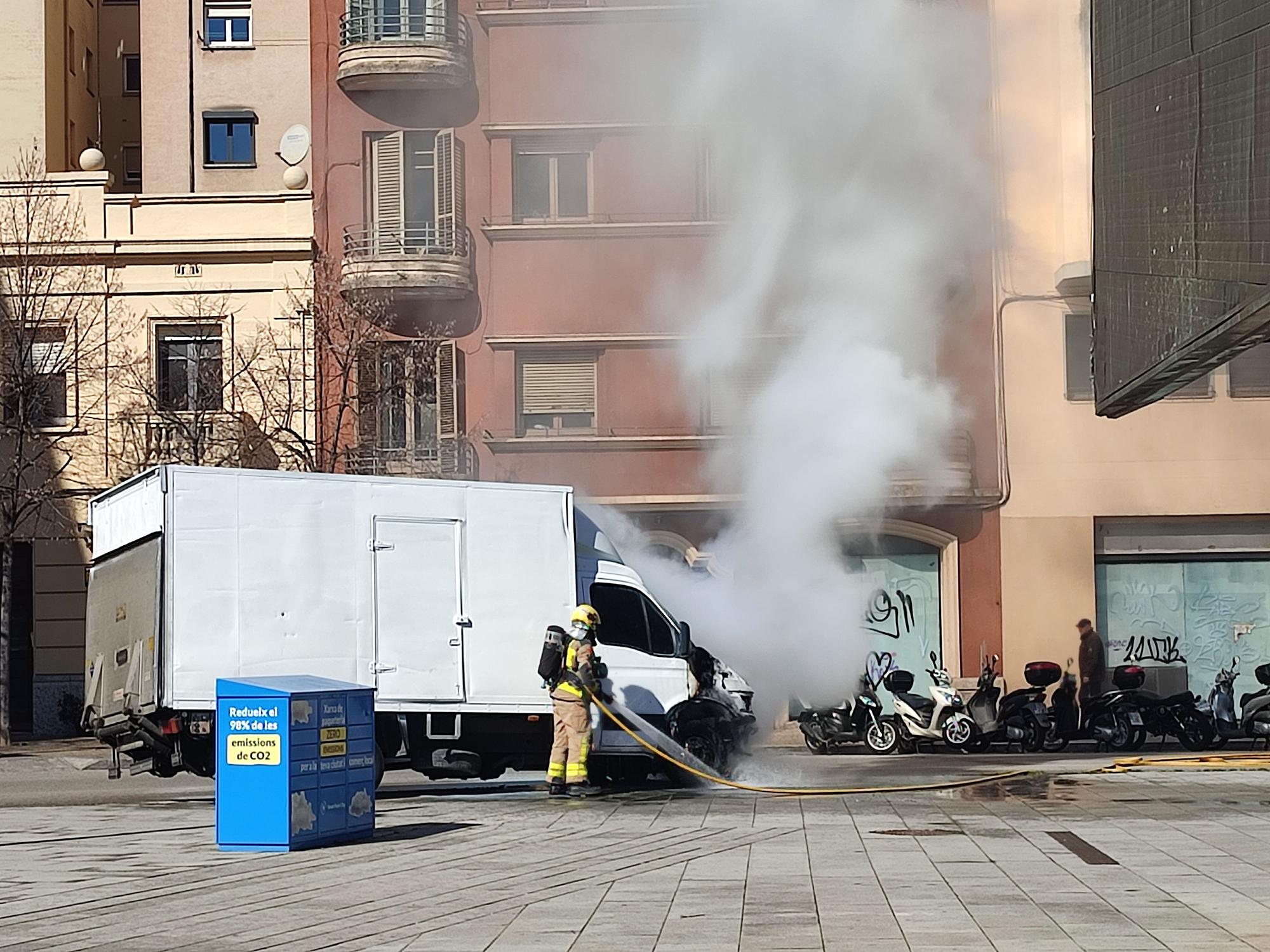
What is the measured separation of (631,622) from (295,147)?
16.2 m

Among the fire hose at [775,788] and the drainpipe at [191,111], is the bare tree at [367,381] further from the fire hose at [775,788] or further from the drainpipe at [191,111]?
the fire hose at [775,788]

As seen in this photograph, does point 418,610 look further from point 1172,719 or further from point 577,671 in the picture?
point 1172,719

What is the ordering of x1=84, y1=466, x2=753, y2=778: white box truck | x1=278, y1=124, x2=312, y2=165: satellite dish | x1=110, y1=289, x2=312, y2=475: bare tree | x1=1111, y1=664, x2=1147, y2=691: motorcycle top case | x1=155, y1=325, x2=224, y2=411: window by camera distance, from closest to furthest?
x1=84, y1=466, x2=753, y2=778: white box truck → x1=1111, y1=664, x2=1147, y2=691: motorcycle top case → x1=110, y1=289, x2=312, y2=475: bare tree → x1=155, y1=325, x2=224, y2=411: window → x1=278, y1=124, x2=312, y2=165: satellite dish

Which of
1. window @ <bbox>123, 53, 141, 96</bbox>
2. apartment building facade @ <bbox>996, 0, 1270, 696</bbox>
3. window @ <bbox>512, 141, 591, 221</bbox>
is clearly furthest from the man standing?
window @ <bbox>123, 53, 141, 96</bbox>

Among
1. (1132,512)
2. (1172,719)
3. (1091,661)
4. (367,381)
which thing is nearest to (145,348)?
(367,381)

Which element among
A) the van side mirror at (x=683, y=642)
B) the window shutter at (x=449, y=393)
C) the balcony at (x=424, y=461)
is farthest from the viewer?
the window shutter at (x=449, y=393)

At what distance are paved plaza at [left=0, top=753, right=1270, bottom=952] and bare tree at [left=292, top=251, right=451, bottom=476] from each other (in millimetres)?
12726

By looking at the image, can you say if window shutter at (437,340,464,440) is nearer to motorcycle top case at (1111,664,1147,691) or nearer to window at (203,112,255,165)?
window at (203,112,255,165)

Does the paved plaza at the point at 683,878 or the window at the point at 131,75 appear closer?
the paved plaza at the point at 683,878

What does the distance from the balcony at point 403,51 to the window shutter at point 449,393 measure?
14.8 feet

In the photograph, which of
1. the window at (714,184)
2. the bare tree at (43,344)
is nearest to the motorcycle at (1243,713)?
the window at (714,184)

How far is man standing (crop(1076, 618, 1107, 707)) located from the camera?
2683cm

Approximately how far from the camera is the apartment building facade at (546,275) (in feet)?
85.9

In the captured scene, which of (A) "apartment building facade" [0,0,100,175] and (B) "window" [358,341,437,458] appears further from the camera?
(A) "apartment building facade" [0,0,100,175]
